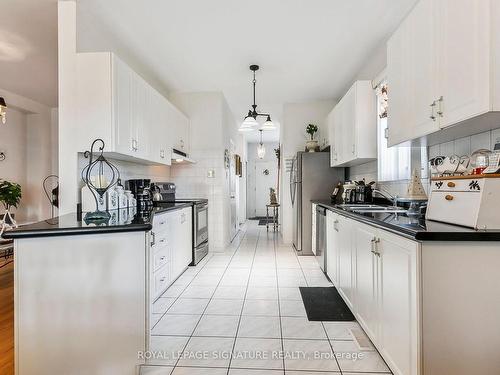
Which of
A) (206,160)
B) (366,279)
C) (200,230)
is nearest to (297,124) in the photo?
(206,160)

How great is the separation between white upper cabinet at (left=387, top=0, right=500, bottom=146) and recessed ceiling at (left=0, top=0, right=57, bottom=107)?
2822 millimetres

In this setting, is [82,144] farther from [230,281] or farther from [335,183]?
[335,183]

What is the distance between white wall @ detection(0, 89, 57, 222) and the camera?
17.5ft

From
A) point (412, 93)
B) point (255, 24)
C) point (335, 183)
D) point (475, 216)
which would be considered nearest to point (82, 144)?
point (255, 24)

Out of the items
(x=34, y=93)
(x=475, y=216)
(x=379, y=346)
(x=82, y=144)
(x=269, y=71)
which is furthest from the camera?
(x=34, y=93)

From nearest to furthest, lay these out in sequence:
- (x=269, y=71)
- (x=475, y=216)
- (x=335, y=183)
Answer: (x=475, y=216) → (x=269, y=71) → (x=335, y=183)

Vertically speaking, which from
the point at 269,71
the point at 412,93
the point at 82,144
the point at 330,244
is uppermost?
the point at 269,71

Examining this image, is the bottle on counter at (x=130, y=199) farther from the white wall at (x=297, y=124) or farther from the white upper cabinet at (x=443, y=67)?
the white wall at (x=297, y=124)

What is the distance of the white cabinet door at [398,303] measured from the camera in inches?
52.5

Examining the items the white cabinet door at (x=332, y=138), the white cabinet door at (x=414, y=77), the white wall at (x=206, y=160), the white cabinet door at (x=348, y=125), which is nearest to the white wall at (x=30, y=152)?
the white wall at (x=206, y=160)

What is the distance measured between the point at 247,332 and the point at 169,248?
1.32m

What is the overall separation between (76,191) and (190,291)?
56.5 inches

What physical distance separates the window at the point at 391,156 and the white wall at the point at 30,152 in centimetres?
590

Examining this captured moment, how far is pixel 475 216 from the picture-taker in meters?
1.29
